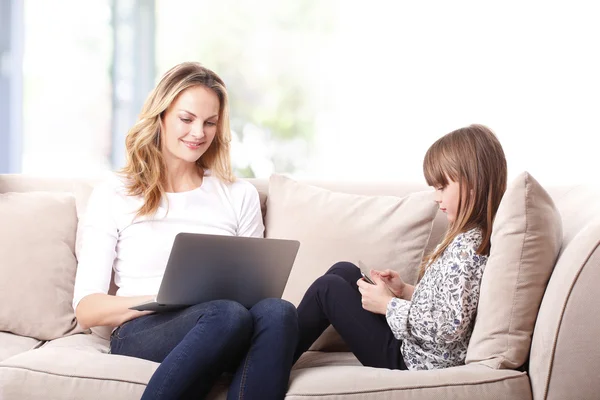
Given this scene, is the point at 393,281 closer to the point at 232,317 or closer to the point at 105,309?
the point at 232,317

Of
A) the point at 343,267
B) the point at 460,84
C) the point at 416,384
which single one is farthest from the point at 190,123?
the point at 460,84

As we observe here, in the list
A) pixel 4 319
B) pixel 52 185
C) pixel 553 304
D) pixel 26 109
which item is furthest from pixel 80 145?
pixel 553 304

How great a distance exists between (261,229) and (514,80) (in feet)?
8.28

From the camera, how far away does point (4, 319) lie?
2055 millimetres

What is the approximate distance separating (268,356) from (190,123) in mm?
784

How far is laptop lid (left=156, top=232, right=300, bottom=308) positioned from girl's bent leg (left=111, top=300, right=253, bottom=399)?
0.05 meters

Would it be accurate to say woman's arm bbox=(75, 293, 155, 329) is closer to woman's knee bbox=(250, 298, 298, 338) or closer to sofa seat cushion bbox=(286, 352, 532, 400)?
woman's knee bbox=(250, 298, 298, 338)

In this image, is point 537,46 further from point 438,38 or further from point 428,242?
point 428,242

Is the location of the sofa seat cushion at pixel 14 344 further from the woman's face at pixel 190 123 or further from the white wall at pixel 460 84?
the white wall at pixel 460 84

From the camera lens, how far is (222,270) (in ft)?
5.33

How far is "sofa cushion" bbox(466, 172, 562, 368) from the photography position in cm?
159

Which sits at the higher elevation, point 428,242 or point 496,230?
Answer: point 496,230

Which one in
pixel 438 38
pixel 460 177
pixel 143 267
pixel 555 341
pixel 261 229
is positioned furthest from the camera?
pixel 438 38

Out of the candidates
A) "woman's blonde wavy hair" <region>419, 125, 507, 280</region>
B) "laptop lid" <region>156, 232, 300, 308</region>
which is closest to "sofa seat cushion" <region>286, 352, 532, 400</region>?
"laptop lid" <region>156, 232, 300, 308</region>
